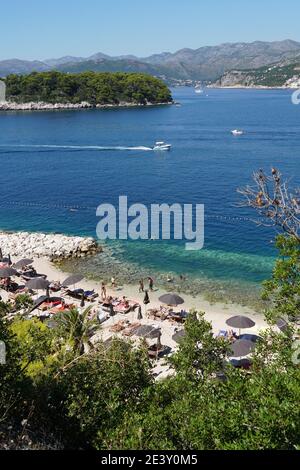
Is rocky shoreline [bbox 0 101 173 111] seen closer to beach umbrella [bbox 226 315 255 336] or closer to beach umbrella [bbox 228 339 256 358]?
beach umbrella [bbox 226 315 255 336]

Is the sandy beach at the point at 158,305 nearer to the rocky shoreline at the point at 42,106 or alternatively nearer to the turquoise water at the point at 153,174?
the turquoise water at the point at 153,174

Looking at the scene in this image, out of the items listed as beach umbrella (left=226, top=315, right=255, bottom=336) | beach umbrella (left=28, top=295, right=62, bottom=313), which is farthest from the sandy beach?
beach umbrella (left=226, top=315, right=255, bottom=336)

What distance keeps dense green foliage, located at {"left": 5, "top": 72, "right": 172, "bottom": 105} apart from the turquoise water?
37.2 m

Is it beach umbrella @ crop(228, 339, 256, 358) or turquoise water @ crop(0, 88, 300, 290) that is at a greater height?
turquoise water @ crop(0, 88, 300, 290)

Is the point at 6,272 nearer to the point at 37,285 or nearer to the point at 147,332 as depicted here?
the point at 37,285

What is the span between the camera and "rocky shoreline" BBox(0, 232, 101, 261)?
3791 centimetres

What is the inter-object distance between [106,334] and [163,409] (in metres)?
13.1

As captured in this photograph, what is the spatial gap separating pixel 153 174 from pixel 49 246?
3023cm

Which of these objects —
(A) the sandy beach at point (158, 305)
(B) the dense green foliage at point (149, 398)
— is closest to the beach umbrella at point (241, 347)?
(A) the sandy beach at point (158, 305)

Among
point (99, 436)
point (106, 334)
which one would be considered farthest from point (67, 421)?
point (106, 334)

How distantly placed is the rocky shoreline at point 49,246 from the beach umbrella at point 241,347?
19.9 meters
